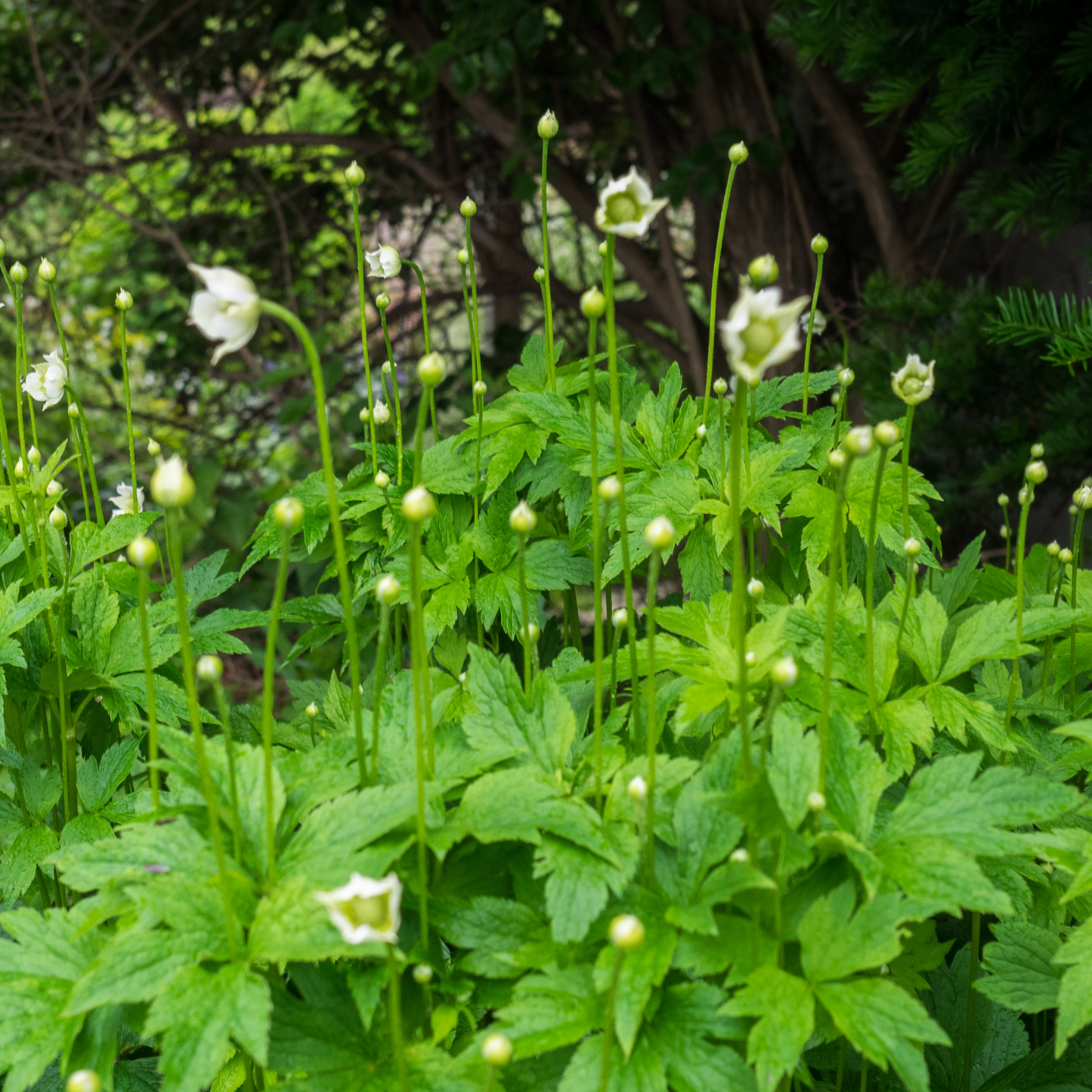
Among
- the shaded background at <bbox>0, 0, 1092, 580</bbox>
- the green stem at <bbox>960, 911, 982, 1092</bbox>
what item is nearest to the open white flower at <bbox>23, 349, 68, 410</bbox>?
the green stem at <bbox>960, 911, 982, 1092</bbox>

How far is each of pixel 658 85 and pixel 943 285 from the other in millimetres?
1066

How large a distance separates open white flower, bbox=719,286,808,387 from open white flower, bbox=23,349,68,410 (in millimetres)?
902

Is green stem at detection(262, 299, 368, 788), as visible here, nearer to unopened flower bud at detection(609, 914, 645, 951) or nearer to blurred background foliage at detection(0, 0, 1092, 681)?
unopened flower bud at detection(609, 914, 645, 951)

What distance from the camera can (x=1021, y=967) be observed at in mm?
839

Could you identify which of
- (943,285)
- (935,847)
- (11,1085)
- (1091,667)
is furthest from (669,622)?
(943,285)

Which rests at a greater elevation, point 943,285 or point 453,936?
point 943,285

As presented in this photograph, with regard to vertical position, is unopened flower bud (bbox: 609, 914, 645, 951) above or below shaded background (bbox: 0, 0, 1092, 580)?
below

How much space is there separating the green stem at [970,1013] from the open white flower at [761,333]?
1.99 ft


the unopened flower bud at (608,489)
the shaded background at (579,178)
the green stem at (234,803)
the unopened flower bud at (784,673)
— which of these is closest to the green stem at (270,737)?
the green stem at (234,803)

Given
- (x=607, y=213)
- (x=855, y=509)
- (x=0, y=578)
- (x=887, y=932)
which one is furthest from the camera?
(x=0, y=578)

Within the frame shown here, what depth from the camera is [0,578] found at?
46.1 inches

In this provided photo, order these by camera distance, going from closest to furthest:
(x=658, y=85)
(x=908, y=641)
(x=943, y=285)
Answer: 1. (x=908, y=641)
2. (x=943, y=285)
3. (x=658, y=85)

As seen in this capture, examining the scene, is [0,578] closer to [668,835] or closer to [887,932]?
[668,835]

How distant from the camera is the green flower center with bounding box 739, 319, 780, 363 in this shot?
0.58m
